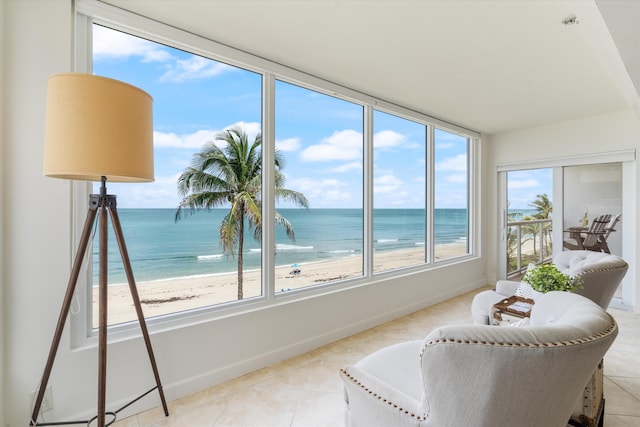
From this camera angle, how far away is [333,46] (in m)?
2.37

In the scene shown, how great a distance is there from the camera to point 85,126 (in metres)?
1.34

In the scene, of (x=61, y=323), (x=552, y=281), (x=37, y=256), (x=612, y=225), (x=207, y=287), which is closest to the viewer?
(x=61, y=323)

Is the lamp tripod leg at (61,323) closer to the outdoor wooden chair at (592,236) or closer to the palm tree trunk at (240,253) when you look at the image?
the palm tree trunk at (240,253)

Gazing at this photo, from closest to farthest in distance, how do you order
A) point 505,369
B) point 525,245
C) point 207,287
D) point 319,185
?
point 505,369
point 207,287
point 319,185
point 525,245

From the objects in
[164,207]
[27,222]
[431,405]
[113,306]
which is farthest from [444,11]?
[113,306]

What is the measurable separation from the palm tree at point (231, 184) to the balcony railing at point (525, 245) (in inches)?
167

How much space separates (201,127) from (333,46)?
1190 mm

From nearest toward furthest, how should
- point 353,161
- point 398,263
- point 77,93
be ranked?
1. point 77,93
2. point 353,161
3. point 398,263

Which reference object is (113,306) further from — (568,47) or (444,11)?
(568,47)

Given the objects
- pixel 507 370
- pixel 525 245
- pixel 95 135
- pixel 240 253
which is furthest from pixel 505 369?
pixel 525 245

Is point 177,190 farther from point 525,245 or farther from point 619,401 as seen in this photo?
point 525,245

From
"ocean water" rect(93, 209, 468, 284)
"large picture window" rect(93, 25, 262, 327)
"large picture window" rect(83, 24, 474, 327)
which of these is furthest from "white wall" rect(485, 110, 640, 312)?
"large picture window" rect(93, 25, 262, 327)

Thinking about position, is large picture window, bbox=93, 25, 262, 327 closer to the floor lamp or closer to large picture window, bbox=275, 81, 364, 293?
large picture window, bbox=275, 81, 364, 293

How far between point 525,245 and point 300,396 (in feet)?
15.0
